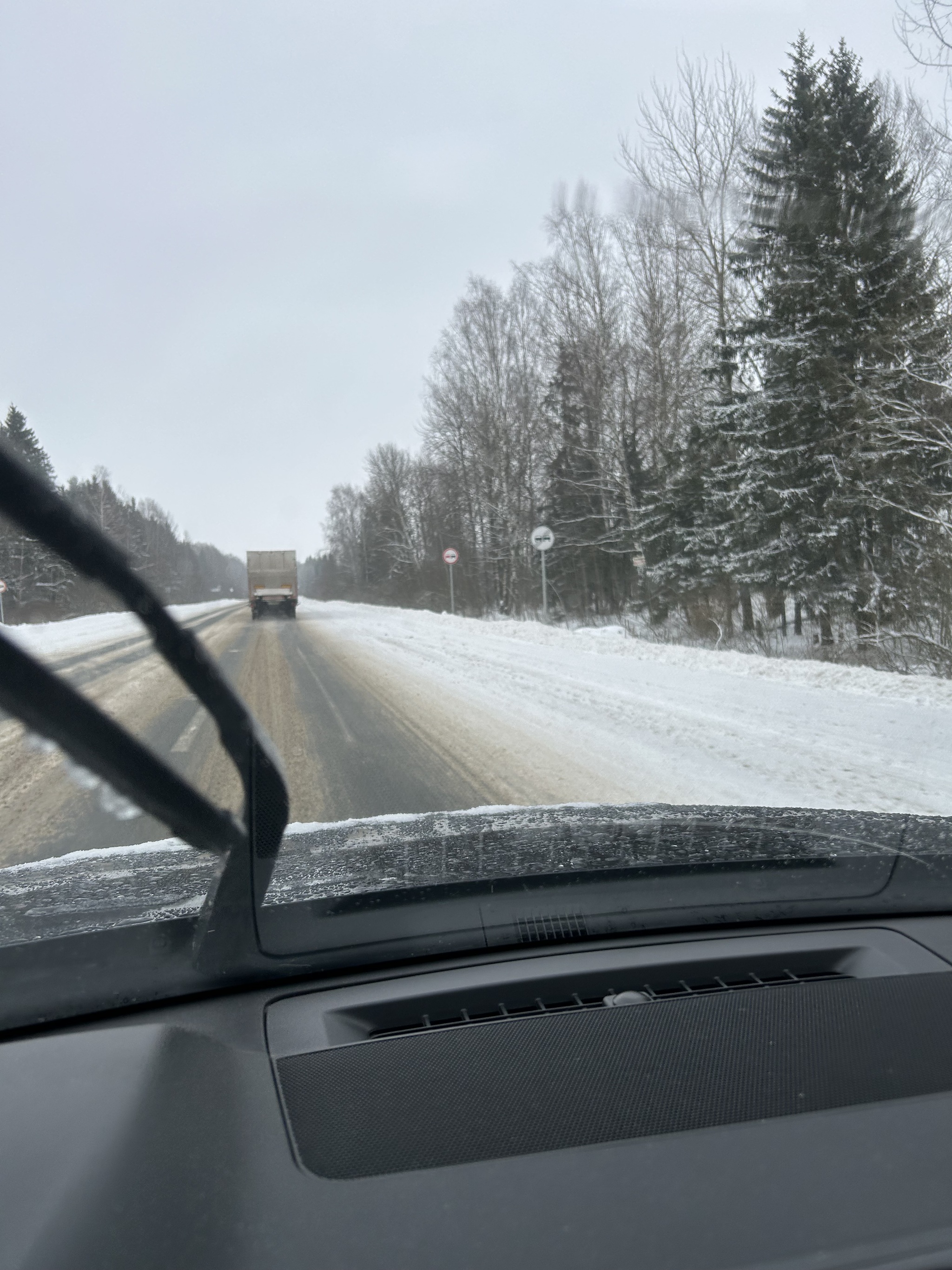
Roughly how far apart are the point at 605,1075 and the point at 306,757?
20.3 feet

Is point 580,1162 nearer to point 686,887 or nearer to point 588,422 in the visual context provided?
point 686,887

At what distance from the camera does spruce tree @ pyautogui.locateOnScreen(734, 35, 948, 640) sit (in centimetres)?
1579

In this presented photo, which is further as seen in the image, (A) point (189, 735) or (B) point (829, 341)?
(B) point (829, 341)

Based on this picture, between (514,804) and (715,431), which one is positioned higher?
(715,431)

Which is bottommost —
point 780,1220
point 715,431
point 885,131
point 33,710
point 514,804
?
point 514,804

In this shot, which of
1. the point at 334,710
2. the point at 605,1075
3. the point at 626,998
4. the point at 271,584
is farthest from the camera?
the point at 271,584

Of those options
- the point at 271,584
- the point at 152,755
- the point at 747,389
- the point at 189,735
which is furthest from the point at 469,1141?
the point at 271,584

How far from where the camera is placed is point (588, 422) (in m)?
29.0

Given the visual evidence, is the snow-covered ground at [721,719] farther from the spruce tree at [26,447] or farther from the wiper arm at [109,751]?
the spruce tree at [26,447]

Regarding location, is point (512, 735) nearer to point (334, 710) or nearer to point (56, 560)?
point (334, 710)

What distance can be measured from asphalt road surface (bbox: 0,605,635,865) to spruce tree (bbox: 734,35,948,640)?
9258 mm

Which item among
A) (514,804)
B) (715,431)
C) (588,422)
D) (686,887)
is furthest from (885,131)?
(686,887)

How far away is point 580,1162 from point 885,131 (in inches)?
777

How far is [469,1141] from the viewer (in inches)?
64.6
